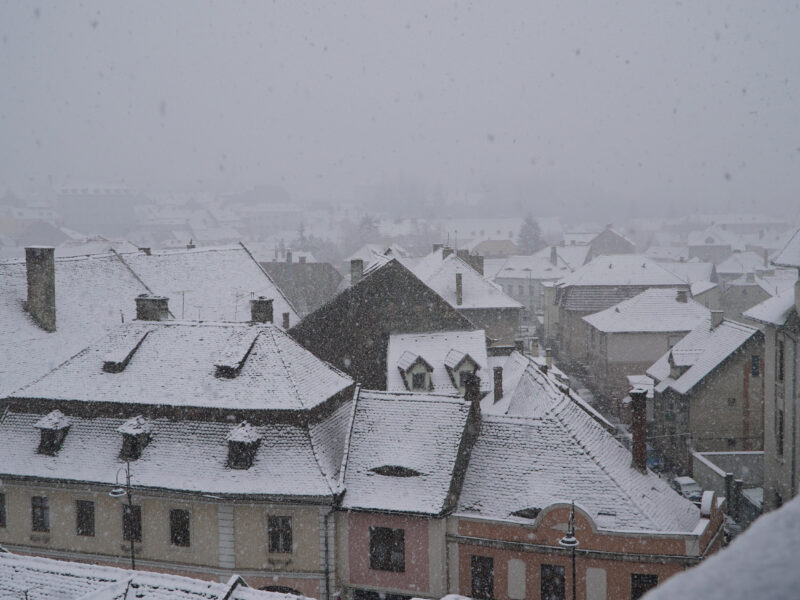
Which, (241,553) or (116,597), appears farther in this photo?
(241,553)

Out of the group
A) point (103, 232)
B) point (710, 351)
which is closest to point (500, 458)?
point (710, 351)

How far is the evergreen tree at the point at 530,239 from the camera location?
134 meters

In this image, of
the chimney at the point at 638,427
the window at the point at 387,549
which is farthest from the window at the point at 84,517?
the chimney at the point at 638,427

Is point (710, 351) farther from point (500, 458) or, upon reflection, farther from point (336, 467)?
point (336, 467)

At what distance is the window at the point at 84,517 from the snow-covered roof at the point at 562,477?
11755mm

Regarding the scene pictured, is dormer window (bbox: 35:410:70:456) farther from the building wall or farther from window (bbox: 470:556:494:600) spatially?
window (bbox: 470:556:494:600)

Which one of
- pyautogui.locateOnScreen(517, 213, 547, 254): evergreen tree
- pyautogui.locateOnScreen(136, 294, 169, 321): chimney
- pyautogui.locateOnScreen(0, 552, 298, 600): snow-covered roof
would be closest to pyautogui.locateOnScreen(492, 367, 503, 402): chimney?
pyautogui.locateOnScreen(136, 294, 169, 321): chimney

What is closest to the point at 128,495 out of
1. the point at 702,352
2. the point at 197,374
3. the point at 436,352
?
the point at 197,374

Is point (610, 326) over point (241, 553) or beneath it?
over

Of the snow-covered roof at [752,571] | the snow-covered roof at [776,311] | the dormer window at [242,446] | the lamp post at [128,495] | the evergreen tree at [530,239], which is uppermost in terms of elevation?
the evergreen tree at [530,239]

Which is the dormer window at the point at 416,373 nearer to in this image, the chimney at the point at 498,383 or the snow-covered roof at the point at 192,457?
the chimney at the point at 498,383

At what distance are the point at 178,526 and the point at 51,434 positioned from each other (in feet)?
18.1

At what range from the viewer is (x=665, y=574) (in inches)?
851

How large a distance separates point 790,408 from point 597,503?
10.2 m
